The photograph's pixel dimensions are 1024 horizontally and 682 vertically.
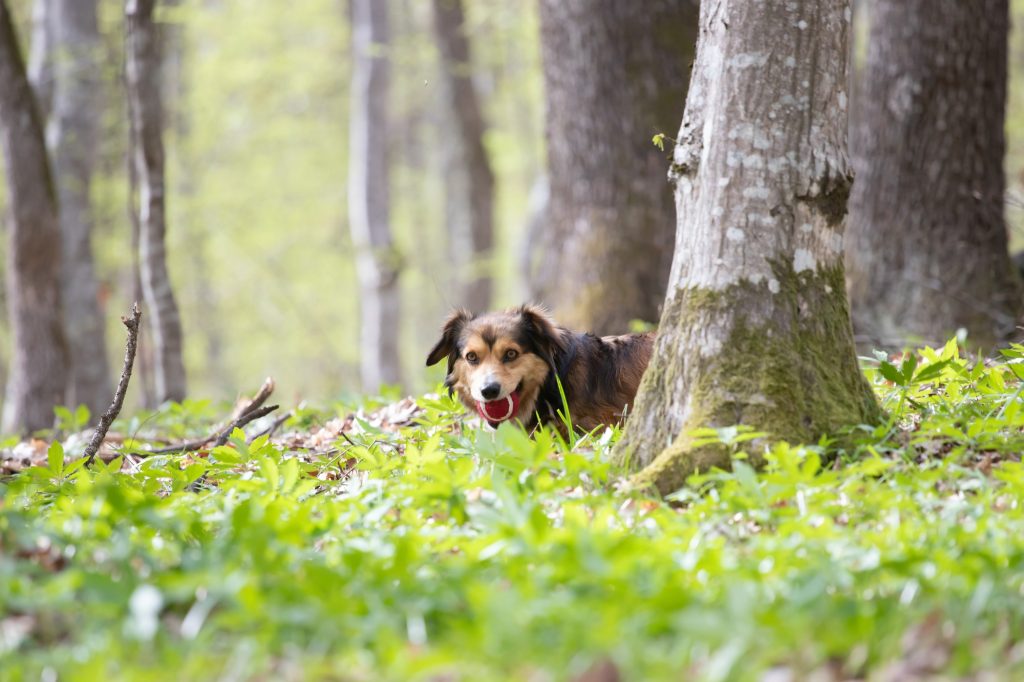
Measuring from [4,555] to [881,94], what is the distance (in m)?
6.36

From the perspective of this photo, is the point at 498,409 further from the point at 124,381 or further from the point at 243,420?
the point at 124,381

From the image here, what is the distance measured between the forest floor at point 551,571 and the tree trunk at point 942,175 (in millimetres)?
3246

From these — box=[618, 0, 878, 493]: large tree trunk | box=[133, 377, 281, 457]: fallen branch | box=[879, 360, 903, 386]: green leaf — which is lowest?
box=[133, 377, 281, 457]: fallen branch

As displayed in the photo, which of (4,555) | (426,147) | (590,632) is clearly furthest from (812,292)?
(426,147)

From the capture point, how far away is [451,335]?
230 inches

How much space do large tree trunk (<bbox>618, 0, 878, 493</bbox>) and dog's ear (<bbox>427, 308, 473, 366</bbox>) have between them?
210cm

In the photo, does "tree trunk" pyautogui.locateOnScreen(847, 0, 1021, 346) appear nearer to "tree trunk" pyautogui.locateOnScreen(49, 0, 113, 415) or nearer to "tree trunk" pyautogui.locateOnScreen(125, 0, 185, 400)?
"tree trunk" pyautogui.locateOnScreen(125, 0, 185, 400)

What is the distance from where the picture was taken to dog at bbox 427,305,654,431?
5.54 m

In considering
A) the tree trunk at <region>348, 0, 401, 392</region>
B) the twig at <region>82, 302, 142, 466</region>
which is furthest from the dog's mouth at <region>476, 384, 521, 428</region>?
the tree trunk at <region>348, 0, 401, 392</region>

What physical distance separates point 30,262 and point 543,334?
4994 mm

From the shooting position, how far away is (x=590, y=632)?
7.32 ft

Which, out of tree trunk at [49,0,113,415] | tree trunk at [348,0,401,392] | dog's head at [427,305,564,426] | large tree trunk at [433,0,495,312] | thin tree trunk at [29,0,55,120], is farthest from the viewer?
large tree trunk at [433,0,495,312]

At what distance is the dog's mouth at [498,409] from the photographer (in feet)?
18.1

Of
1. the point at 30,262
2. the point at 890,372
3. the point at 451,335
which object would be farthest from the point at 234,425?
the point at 30,262
